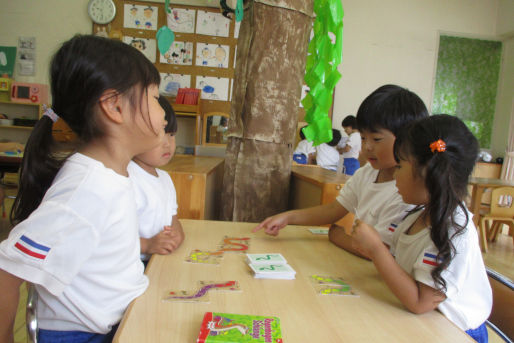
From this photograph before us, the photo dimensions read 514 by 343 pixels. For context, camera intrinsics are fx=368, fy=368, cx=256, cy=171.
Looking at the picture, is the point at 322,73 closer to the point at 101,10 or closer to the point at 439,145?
the point at 439,145

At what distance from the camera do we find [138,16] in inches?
Answer: 224

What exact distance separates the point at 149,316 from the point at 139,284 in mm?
128

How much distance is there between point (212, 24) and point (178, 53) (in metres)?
0.71

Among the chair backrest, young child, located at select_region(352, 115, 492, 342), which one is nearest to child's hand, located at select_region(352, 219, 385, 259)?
young child, located at select_region(352, 115, 492, 342)

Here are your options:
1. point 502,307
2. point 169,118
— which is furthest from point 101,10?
point 502,307

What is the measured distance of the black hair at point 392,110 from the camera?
1.21 m

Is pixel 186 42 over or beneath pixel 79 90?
over

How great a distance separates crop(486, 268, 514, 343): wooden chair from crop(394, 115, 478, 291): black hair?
284 mm

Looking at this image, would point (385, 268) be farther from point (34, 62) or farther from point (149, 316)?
point (34, 62)

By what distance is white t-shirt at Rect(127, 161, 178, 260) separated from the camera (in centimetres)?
118

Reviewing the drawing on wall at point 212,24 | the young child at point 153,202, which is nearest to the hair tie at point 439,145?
the young child at point 153,202

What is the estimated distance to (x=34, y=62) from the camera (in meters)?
5.84

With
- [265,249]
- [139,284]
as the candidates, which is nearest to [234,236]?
[265,249]

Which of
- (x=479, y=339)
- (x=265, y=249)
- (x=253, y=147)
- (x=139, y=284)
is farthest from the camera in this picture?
(x=253, y=147)
